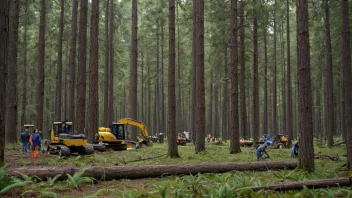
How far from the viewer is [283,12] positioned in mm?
27516

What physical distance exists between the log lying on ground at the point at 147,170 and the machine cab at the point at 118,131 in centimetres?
1159

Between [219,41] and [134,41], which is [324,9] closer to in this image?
[219,41]

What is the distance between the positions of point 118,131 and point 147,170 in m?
11.9

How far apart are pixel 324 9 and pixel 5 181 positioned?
79.6ft

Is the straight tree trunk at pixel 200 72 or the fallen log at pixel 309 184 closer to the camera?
the fallen log at pixel 309 184

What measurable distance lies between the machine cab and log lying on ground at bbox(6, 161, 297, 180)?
11.6 metres

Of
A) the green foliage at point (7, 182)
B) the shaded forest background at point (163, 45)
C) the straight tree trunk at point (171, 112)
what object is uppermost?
the shaded forest background at point (163, 45)

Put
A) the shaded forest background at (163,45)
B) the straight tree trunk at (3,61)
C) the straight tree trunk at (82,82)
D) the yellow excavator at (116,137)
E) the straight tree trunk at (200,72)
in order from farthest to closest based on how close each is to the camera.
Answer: the shaded forest background at (163,45)
the yellow excavator at (116,137)
the straight tree trunk at (82,82)
the straight tree trunk at (200,72)
the straight tree trunk at (3,61)

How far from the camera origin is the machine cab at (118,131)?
2030 cm

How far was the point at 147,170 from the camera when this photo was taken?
8.88 metres

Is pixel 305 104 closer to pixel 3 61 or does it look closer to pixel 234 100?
pixel 234 100

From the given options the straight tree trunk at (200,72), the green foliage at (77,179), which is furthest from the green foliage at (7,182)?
the straight tree trunk at (200,72)

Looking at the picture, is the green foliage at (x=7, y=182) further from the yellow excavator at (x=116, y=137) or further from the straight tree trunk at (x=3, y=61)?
the yellow excavator at (x=116, y=137)

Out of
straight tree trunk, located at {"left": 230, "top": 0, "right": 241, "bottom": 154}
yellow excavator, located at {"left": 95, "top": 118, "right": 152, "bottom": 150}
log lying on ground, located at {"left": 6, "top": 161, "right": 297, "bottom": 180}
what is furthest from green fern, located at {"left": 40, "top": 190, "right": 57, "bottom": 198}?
straight tree trunk, located at {"left": 230, "top": 0, "right": 241, "bottom": 154}
